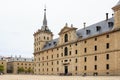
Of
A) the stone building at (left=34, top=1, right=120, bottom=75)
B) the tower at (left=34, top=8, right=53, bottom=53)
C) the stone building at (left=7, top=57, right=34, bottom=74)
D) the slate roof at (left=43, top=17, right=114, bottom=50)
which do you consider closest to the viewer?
the stone building at (left=34, top=1, right=120, bottom=75)

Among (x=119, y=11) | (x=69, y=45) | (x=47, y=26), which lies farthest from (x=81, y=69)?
(x=47, y=26)

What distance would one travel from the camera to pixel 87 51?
5981 centimetres

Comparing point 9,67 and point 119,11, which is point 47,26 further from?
point 9,67

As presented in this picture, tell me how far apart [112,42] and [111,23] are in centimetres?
495

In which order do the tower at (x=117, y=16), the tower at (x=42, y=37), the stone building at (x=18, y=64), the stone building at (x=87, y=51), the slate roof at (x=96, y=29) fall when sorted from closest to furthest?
the tower at (x=117, y=16), the stone building at (x=87, y=51), the slate roof at (x=96, y=29), the tower at (x=42, y=37), the stone building at (x=18, y=64)

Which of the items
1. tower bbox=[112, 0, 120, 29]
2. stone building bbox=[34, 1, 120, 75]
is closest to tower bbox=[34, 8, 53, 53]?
stone building bbox=[34, 1, 120, 75]

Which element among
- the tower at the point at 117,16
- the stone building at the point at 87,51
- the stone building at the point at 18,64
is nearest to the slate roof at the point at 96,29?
the stone building at the point at 87,51

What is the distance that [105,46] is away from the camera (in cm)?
5394

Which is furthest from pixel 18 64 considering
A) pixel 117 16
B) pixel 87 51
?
pixel 117 16

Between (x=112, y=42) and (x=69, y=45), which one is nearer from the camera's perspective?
(x=112, y=42)

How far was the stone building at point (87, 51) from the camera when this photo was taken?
51469 mm

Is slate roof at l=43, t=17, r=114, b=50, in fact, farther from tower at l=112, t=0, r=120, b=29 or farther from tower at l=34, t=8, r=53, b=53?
tower at l=34, t=8, r=53, b=53

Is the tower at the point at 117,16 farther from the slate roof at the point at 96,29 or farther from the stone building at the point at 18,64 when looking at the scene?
the stone building at the point at 18,64

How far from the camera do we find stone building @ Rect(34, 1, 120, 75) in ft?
169
